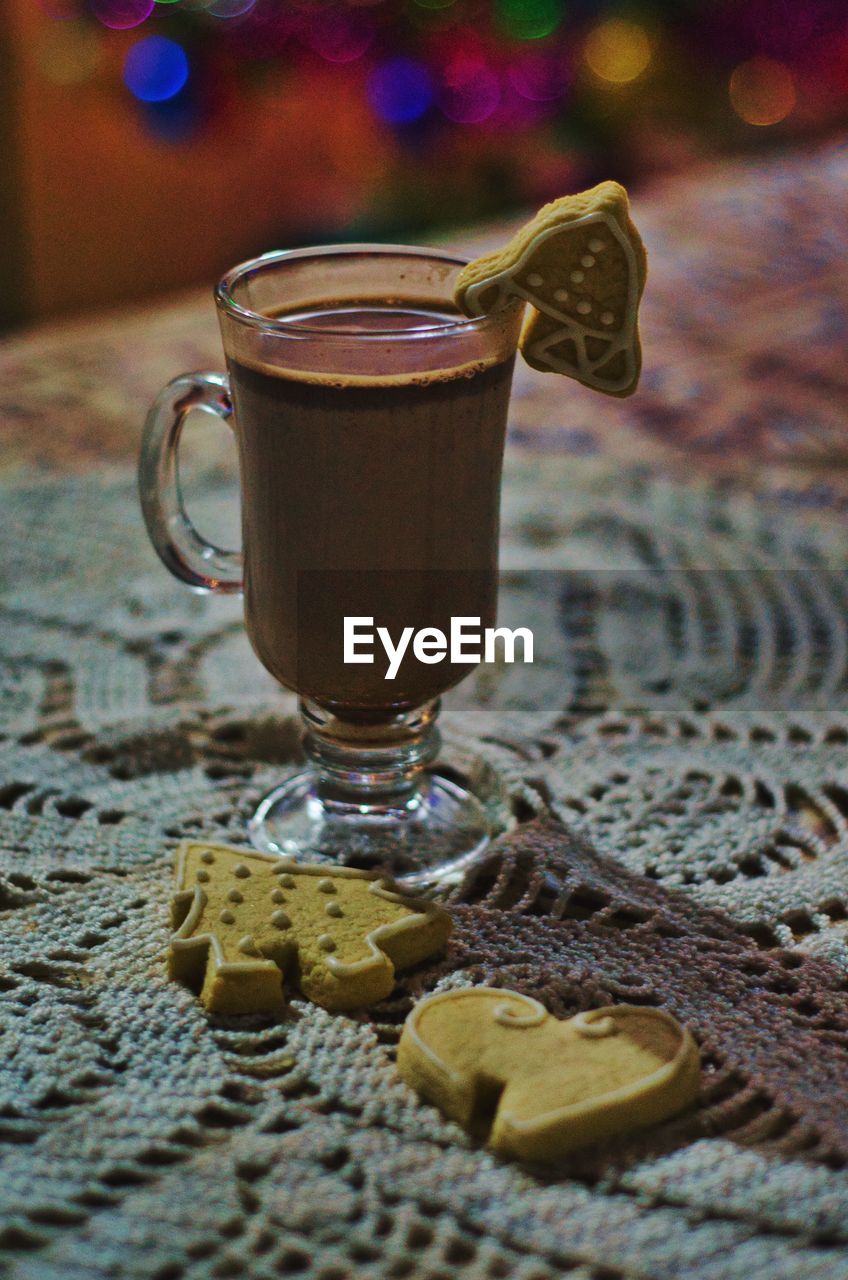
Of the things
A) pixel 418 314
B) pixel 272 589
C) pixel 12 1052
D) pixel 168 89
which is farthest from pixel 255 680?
pixel 168 89

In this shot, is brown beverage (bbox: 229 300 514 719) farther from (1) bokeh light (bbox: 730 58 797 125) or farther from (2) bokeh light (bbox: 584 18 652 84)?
(1) bokeh light (bbox: 730 58 797 125)

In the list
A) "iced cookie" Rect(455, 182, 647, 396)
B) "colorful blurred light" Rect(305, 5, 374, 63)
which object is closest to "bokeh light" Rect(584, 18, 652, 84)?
"colorful blurred light" Rect(305, 5, 374, 63)

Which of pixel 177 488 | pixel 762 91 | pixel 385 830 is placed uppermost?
pixel 762 91

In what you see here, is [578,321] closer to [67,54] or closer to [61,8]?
[61,8]

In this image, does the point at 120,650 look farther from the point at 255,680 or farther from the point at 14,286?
the point at 14,286

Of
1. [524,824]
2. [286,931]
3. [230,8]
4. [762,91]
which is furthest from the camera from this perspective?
[762,91]

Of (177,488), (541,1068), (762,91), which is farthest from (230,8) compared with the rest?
(541,1068)
